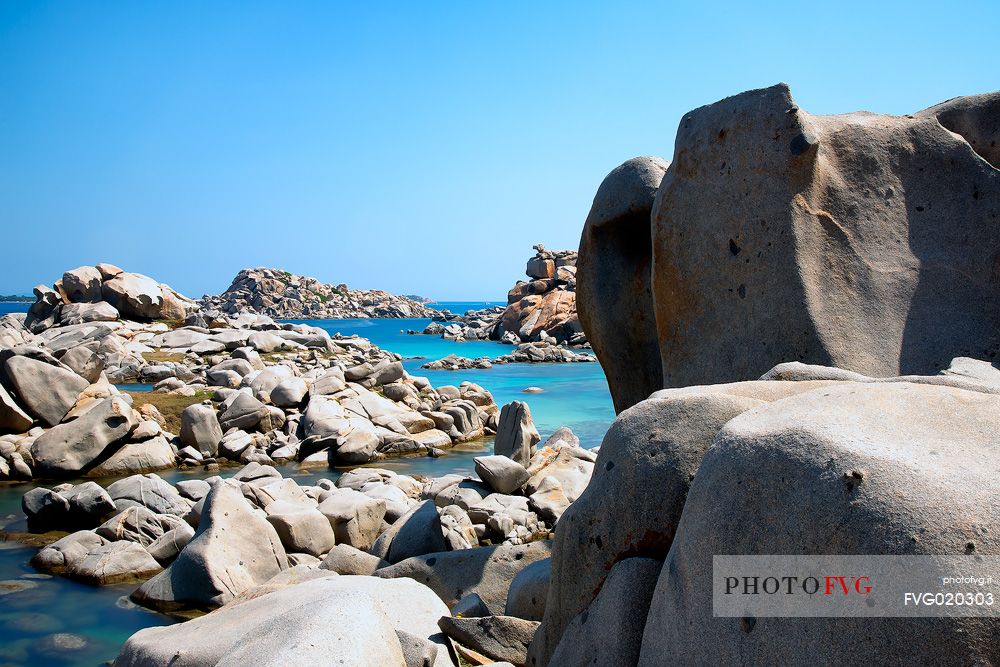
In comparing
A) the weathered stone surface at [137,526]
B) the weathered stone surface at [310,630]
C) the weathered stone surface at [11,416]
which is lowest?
the weathered stone surface at [137,526]

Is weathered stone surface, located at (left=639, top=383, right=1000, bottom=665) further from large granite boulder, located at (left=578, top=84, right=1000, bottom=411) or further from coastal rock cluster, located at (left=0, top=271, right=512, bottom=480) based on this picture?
coastal rock cluster, located at (left=0, top=271, right=512, bottom=480)

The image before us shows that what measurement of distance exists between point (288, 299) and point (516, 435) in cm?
9193

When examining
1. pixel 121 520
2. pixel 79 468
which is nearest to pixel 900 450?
pixel 121 520

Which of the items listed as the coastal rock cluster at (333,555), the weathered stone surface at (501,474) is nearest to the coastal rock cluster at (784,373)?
the coastal rock cluster at (333,555)

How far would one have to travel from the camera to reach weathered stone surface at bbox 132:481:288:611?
7.74 metres

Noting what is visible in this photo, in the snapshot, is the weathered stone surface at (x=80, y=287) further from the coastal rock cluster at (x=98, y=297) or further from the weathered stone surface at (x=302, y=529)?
the weathered stone surface at (x=302, y=529)

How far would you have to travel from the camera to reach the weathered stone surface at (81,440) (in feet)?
45.2

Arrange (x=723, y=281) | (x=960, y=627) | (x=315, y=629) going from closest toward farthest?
1. (x=960, y=627)
2. (x=315, y=629)
3. (x=723, y=281)

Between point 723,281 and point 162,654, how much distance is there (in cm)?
436

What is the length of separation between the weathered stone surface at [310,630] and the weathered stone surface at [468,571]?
5.90 ft

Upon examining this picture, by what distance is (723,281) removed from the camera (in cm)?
569

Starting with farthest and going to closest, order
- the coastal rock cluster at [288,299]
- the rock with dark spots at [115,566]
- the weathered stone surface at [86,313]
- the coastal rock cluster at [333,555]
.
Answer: the coastal rock cluster at [288,299], the weathered stone surface at [86,313], the rock with dark spots at [115,566], the coastal rock cluster at [333,555]

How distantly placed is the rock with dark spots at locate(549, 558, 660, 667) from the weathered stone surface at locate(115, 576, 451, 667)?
105cm

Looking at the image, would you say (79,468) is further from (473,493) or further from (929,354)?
(929,354)
